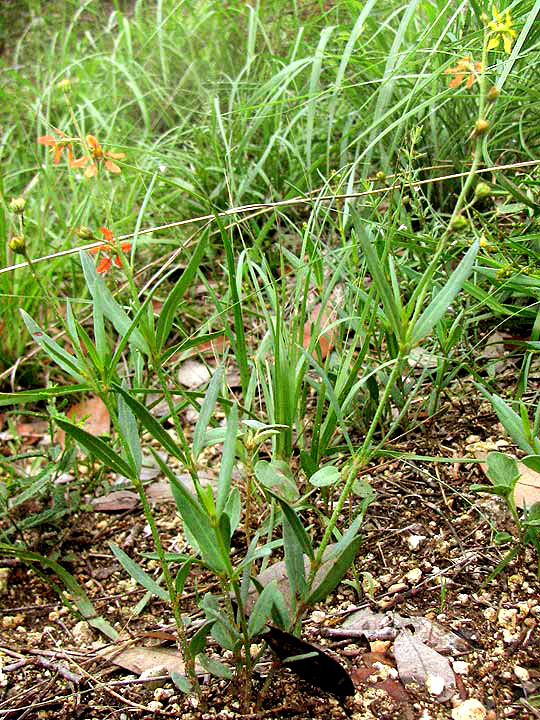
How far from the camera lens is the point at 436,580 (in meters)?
1.05

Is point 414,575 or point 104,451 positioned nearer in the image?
point 104,451

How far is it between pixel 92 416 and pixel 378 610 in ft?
3.05

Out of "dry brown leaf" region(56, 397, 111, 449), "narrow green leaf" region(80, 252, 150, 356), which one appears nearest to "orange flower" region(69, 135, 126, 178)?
"narrow green leaf" region(80, 252, 150, 356)

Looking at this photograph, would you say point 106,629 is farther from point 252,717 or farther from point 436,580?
point 436,580

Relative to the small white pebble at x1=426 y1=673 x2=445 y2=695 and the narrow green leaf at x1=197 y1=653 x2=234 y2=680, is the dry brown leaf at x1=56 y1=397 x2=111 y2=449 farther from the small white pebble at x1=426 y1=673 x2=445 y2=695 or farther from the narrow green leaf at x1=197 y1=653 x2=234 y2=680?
the small white pebble at x1=426 y1=673 x2=445 y2=695

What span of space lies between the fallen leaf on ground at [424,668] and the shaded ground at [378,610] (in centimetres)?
1

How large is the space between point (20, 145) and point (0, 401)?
5.64 ft

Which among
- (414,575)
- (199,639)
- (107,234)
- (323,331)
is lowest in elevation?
(414,575)

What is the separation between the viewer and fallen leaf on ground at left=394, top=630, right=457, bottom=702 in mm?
901

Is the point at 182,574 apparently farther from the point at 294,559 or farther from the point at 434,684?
the point at 434,684

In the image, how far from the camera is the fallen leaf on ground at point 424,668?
35.5 inches

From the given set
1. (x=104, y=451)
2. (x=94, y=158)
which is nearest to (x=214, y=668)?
(x=104, y=451)

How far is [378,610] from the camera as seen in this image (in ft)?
3.37

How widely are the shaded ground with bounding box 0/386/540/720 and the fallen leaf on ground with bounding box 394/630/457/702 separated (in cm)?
1
